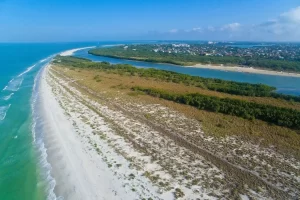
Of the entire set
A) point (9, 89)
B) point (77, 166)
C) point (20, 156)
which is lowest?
point (20, 156)

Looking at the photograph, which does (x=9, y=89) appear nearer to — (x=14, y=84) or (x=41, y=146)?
(x=14, y=84)

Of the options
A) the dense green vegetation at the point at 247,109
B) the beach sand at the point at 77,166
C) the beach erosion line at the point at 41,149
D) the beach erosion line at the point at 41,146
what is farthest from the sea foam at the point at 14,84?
the dense green vegetation at the point at 247,109

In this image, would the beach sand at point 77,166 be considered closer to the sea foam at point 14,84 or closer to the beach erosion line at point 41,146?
the beach erosion line at point 41,146

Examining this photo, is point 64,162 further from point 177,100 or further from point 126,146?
point 177,100

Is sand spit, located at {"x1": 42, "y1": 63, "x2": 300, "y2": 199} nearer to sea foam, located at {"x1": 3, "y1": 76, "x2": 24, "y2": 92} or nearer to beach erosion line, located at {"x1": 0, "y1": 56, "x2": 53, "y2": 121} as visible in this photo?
beach erosion line, located at {"x1": 0, "y1": 56, "x2": 53, "y2": 121}

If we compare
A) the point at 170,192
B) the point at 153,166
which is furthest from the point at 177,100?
the point at 170,192

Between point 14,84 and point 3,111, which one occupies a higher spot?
point 14,84

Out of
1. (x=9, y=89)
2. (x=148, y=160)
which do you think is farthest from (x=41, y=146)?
(x=9, y=89)

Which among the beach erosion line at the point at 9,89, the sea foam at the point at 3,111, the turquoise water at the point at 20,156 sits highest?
the beach erosion line at the point at 9,89
